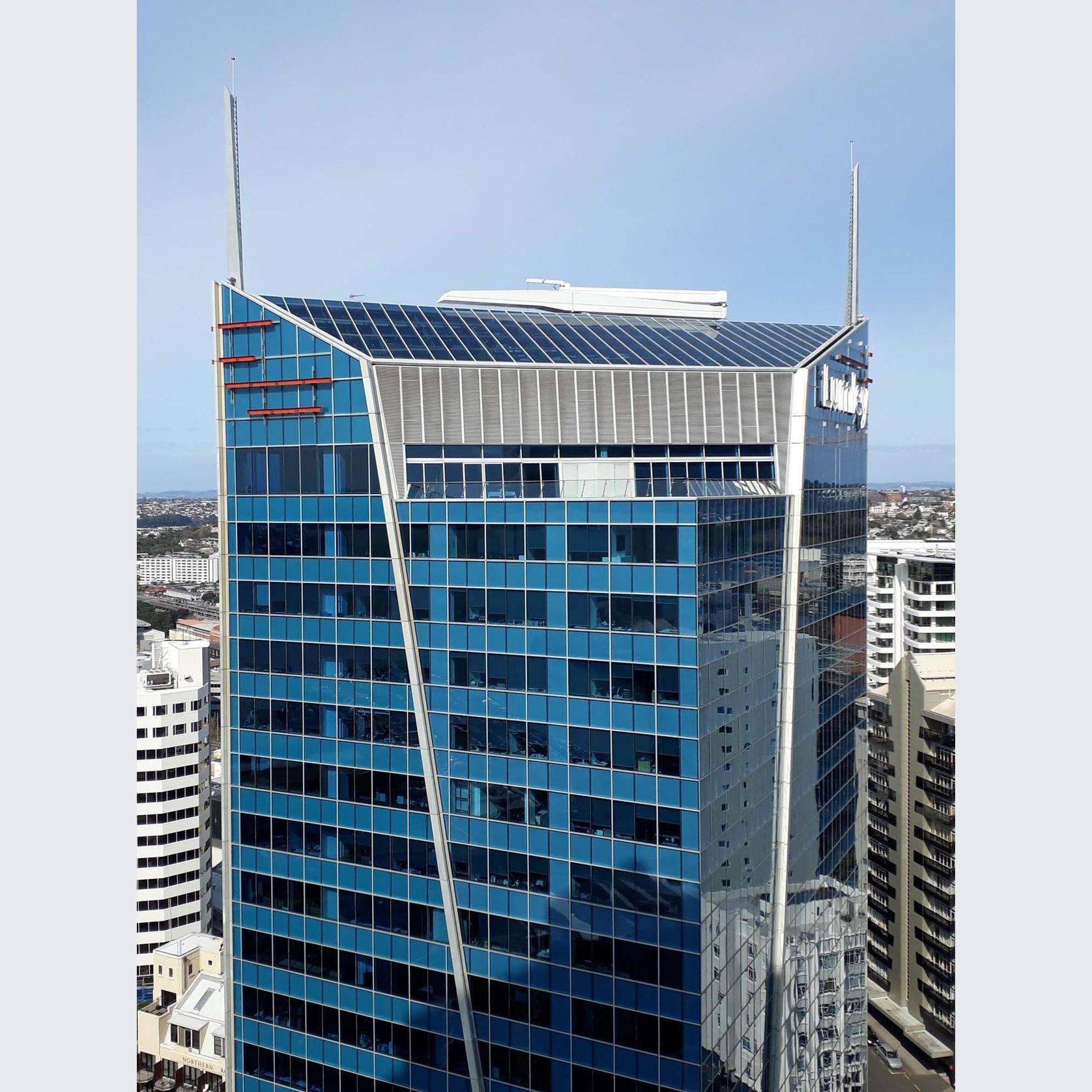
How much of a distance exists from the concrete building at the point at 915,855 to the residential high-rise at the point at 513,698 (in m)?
46.8

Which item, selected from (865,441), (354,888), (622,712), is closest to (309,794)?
(354,888)

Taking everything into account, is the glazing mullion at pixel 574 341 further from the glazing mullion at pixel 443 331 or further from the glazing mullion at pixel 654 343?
the glazing mullion at pixel 443 331

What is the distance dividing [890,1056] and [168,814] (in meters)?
74.8

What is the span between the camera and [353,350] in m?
58.5

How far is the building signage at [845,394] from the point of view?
68.6 m

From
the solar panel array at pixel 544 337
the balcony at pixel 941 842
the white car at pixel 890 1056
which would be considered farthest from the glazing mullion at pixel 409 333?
the white car at pixel 890 1056

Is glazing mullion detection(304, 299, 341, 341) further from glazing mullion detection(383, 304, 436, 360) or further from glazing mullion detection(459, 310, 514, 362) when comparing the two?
glazing mullion detection(459, 310, 514, 362)

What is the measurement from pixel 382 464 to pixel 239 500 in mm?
9563

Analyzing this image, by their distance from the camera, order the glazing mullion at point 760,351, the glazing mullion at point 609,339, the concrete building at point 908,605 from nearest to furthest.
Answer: the glazing mullion at point 609,339 < the glazing mullion at point 760,351 < the concrete building at point 908,605

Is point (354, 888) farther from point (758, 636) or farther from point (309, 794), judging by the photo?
point (758, 636)

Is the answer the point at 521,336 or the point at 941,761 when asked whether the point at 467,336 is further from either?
the point at 941,761

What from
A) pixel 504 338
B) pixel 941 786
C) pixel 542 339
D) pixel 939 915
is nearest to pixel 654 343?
pixel 542 339

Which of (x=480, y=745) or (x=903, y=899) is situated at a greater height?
(x=480, y=745)

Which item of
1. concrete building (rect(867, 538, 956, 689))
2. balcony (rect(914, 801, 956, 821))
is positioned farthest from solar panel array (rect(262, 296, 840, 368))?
concrete building (rect(867, 538, 956, 689))
